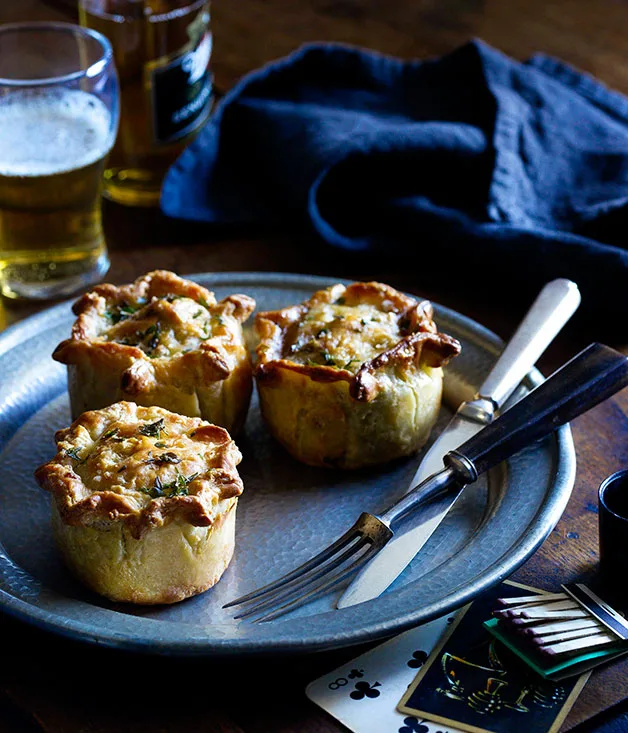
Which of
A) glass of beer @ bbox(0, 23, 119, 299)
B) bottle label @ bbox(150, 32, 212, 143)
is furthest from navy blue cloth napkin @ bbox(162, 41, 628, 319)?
glass of beer @ bbox(0, 23, 119, 299)

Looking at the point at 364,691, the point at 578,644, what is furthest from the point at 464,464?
the point at 364,691

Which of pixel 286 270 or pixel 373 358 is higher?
pixel 373 358

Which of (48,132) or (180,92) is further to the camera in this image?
(180,92)

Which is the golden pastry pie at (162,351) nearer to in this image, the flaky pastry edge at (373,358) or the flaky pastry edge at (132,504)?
the flaky pastry edge at (373,358)

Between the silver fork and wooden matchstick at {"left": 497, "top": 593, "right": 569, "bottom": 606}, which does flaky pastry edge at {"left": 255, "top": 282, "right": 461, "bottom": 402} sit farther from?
wooden matchstick at {"left": 497, "top": 593, "right": 569, "bottom": 606}

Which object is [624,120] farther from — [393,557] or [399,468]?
[393,557]

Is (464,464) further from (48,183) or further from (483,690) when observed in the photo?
(48,183)

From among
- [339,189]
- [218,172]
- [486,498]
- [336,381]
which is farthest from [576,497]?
[218,172]
